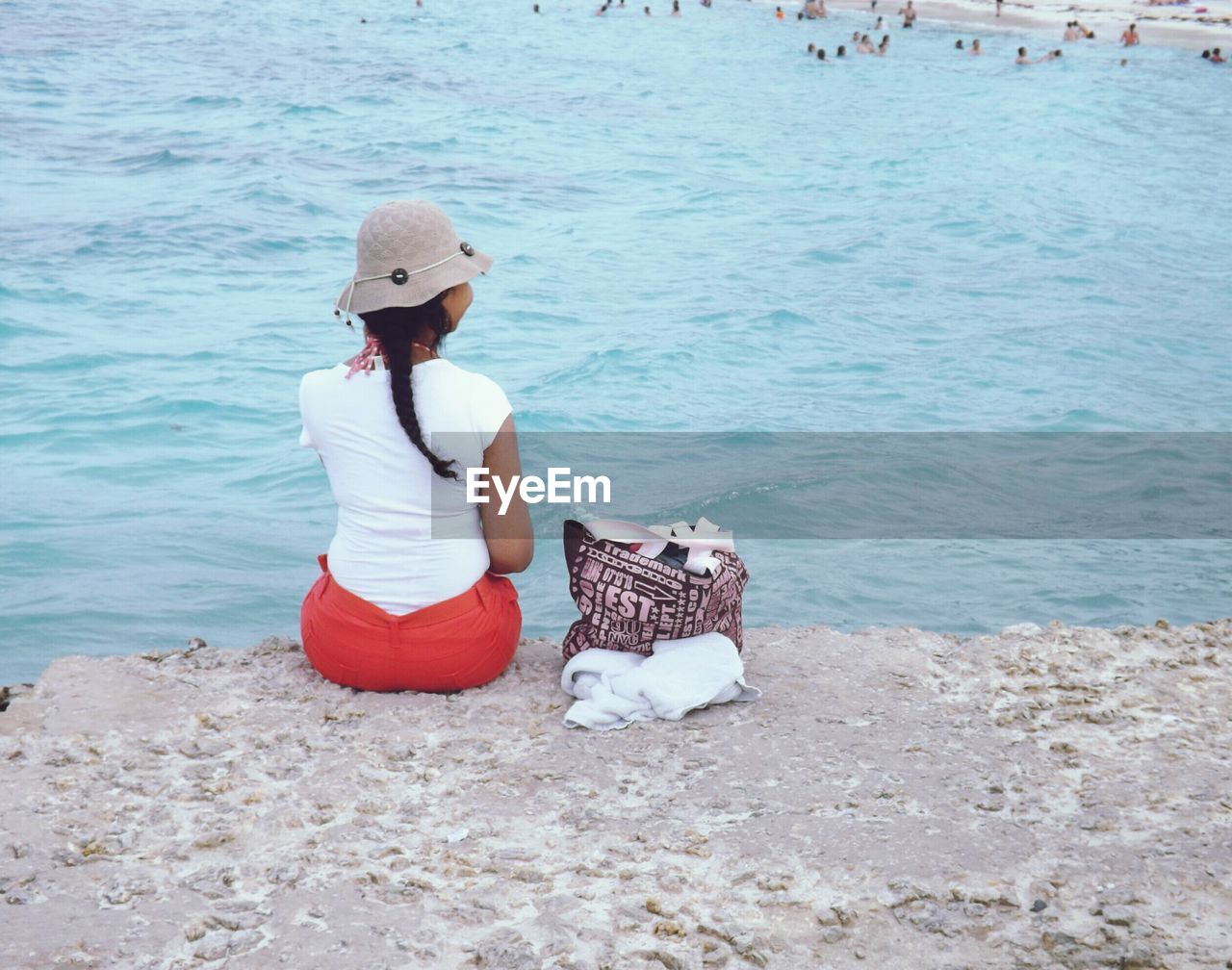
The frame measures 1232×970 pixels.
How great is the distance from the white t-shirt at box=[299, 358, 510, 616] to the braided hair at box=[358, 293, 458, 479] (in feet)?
0.14

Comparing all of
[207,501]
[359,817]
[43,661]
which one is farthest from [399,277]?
[207,501]

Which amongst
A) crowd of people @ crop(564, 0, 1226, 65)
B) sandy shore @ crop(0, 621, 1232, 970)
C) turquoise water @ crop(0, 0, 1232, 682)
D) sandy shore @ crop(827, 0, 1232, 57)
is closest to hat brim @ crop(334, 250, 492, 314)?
sandy shore @ crop(0, 621, 1232, 970)

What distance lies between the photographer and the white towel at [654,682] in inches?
142

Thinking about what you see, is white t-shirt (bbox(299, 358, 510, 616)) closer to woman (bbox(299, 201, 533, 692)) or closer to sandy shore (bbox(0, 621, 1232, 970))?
woman (bbox(299, 201, 533, 692))

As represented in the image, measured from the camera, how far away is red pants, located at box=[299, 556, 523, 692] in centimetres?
364

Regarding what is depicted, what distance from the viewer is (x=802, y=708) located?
3.73m

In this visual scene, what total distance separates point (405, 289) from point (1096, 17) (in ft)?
116

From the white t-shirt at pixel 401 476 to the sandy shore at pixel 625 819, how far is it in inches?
15.6

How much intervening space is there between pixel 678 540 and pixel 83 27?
3041cm

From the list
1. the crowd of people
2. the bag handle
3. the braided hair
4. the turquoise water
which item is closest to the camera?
the braided hair

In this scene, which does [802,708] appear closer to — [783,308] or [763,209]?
[783,308]

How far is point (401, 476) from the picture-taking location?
11.6 feet

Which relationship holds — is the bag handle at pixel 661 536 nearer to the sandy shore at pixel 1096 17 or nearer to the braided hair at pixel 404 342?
the braided hair at pixel 404 342

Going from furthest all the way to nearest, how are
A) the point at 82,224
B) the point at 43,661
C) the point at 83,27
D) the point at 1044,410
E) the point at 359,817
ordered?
the point at 83,27
the point at 82,224
the point at 1044,410
the point at 43,661
the point at 359,817
